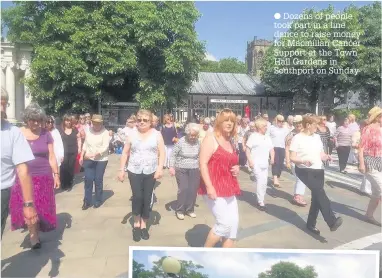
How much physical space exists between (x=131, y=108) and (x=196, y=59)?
406cm

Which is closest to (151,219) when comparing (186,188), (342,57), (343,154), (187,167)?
(186,188)

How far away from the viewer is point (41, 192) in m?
3.29

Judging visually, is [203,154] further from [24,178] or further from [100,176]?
[100,176]

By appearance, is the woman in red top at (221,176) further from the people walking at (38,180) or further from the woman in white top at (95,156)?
the woman in white top at (95,156)

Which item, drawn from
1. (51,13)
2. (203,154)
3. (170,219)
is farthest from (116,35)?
(203,154)

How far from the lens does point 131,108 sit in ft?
24.1

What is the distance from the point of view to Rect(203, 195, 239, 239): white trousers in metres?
2.68

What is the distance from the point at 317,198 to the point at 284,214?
25.3 inches

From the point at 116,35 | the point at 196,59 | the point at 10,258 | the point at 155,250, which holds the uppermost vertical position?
the point at 116,35

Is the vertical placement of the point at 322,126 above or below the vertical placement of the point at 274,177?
above

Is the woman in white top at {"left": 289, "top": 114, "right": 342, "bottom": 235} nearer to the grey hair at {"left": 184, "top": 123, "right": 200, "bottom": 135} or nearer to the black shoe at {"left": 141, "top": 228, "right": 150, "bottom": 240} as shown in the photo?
the grey hair at {"left": 184, "top": 123, "right": 200, "bottom": 135}

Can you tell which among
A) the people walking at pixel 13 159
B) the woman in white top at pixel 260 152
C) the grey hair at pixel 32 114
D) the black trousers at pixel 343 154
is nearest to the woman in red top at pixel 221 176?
the people walking at pixel 13 159

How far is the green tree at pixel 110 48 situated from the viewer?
3.38 metres

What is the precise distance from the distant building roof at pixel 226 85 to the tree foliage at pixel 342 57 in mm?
495
